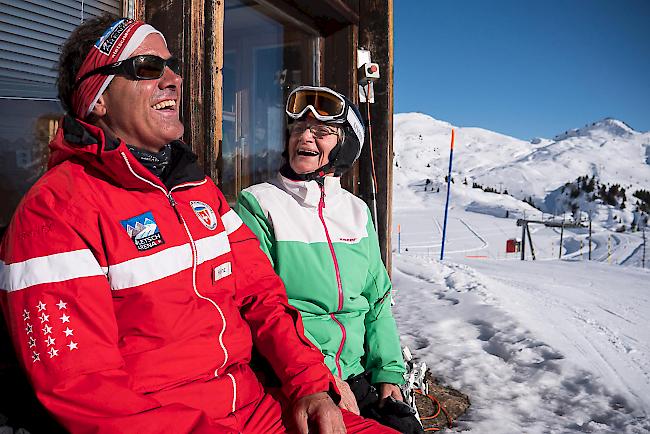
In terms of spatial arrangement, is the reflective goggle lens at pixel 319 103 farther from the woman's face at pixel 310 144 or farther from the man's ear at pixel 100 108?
the man's ear at pixel 100 108

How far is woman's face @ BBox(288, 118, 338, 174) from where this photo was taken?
2.36 m

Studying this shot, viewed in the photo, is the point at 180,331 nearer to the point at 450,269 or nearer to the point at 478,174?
the point at 450,269

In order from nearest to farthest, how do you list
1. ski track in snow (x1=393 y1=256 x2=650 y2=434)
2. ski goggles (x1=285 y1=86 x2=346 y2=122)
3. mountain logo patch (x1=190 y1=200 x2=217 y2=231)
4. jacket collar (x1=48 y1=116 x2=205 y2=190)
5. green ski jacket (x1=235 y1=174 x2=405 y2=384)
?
jacket collar (x1=48 y1=116 x2=205 y2=190) → mountain logo patch (x1=190 y1=200 x2=217 y2=231) → green ski jacket (x1=235 y1=174 x2=405 y2=384) → ski goggles (x1=285 y1=86 x2=346 y2=122) → ski track in snow (x1=393 y1=256 x2=650 y2=434)

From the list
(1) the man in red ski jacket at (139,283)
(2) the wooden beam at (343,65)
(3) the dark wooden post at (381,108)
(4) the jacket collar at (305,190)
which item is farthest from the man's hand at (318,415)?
(2) the wooden beam at (343,65)

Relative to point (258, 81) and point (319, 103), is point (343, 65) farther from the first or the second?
point (319, 103)

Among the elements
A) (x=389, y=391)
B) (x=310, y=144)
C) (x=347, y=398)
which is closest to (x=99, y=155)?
(x=310, y=144)

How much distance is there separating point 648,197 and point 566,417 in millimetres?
56903

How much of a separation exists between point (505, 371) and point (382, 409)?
218 cm

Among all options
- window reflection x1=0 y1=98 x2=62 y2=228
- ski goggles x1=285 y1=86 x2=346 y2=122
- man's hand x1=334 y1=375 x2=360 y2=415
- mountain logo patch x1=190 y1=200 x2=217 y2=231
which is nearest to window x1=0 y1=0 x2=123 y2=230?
window reflection x1=0 y1=98 x2=62 y2=228

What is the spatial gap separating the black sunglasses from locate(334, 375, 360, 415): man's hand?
4.39 ft

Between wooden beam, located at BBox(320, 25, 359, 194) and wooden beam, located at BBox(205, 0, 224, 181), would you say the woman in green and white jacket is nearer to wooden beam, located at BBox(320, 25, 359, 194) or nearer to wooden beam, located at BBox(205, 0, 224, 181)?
wooden beam, located at BBox(205, 0, 224, 181)

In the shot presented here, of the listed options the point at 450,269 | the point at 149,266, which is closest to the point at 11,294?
the point at 149,266

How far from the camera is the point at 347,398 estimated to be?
2.01 meters

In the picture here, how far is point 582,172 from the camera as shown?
2886 inches
